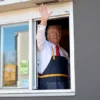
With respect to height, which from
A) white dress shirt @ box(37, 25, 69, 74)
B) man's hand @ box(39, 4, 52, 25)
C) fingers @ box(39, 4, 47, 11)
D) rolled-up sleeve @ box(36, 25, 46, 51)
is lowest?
white dress shirt @ box(37, 25, 69, 74)

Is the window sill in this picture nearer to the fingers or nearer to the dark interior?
the dark interior

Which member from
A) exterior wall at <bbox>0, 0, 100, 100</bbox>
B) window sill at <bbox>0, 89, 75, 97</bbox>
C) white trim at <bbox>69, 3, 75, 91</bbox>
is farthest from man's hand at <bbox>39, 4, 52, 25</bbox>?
window sill at <bbox>0, 89, 75, 97</bbox>

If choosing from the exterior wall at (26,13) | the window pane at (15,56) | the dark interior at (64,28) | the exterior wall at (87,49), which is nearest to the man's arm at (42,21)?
the exterior wall at (26,13)

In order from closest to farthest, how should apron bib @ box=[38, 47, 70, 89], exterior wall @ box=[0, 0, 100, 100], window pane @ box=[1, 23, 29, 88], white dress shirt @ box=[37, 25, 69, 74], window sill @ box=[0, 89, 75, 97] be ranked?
exterior wall @ box=[0, 0, 100, 100]
window sill @ box=[0, 89, 75, 97]
apron bib @ box=[38, 47, 70, 89]
white dress shirt @ box=[37, 25, 69, 74]
window pane @ box=[1, 23, 29, 88]

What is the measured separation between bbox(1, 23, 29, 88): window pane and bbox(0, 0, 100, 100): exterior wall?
2.54 ft

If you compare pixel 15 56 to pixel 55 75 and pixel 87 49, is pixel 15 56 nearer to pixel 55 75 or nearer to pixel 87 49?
pixel 55 75

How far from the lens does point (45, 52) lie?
6.33 m

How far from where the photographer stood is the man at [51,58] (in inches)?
242

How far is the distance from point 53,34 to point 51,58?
1.33 ft

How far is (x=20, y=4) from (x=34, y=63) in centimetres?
99

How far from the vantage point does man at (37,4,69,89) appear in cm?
615

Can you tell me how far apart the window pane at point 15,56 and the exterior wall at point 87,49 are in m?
0.77

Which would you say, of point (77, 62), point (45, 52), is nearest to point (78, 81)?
point (77, 62)

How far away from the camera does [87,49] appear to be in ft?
18.9
